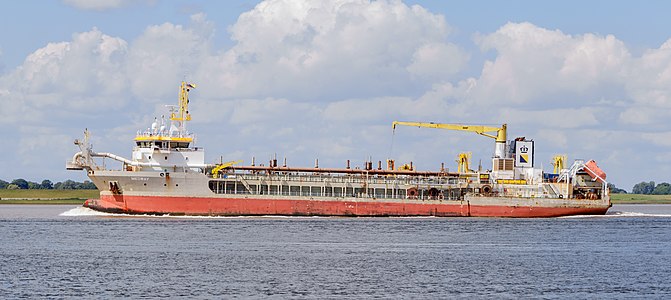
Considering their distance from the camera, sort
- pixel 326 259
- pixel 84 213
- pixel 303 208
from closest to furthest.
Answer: pixel 326 259 → pixel 303 208 → pixel 84 213

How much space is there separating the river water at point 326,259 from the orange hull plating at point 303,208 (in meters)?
1.34

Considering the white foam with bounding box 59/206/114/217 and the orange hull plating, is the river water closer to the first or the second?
the orange hull plating

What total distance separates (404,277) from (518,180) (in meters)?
51.3

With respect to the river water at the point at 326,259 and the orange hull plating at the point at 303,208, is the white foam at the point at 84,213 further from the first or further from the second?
the river water at the point at 326,259

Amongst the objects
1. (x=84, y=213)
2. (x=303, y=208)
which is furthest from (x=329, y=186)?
(x=84, y=213)

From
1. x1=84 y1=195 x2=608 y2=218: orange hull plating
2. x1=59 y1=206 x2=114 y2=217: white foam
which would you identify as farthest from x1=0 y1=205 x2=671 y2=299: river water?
x1=59 y1=206 x2=114 y2=217: white foam

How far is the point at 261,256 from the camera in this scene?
199ft

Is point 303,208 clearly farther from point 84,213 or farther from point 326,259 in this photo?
point 326,259

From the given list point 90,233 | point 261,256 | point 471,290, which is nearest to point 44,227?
point 90,233

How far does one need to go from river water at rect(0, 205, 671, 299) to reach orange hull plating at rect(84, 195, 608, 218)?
4.39 ft

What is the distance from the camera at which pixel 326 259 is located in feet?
196

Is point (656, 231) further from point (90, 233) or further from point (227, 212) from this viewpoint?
point (90, 233)

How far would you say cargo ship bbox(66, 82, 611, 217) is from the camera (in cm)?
9125

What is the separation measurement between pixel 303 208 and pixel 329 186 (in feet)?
12.4
